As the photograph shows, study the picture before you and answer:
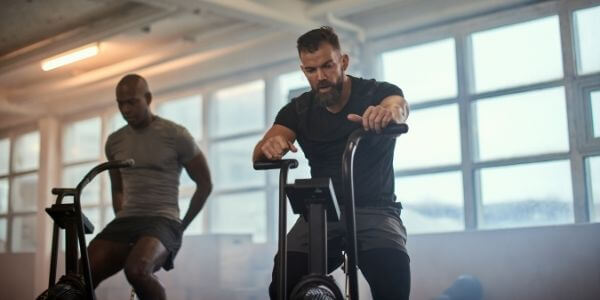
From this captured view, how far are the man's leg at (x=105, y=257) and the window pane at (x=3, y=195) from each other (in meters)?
8.29

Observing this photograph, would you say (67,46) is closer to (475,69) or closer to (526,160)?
(475,69)

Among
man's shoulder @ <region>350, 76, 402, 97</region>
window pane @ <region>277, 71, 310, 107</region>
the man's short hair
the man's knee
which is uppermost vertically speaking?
window pane @ <region>277, 71, 310, 107</region>

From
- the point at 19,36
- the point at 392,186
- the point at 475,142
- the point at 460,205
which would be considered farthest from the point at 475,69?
the point at 19,36

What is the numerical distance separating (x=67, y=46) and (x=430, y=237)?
4.14m

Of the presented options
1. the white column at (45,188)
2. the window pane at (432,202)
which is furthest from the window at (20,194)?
the window pane at (432,202)

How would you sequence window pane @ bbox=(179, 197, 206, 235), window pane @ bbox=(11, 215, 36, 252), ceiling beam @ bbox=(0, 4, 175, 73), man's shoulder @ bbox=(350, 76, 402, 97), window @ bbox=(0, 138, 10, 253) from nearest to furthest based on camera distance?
man's shoulder @ bbox=(350, 76, 402, 97) → ceiling beam @ bbox=(0, 4, 175, 73) → window pane @ bbox=(179, 197, 206, 235) → window pane @ bbox=(11, 215, 36, 252) → window @ bbox=(0, 138, 10, 253)

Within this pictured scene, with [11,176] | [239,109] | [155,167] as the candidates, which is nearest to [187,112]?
[239,109]

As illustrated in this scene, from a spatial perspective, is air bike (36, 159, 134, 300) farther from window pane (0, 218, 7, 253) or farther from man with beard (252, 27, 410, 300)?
window pane (0, 218, 7, 253)

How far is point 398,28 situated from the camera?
21.5 ft

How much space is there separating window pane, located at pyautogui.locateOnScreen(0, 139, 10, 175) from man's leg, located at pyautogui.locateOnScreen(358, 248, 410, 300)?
10.1 meters

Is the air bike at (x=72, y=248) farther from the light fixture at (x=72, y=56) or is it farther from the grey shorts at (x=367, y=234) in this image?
the light fixture at (x=72, y=56)

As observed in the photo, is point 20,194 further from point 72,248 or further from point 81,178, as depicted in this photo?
point 72,248

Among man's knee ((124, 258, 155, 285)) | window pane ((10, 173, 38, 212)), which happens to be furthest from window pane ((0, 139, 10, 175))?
man's knee ((124, 258, 155, 285))

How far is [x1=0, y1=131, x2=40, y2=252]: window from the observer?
35.1 feet
